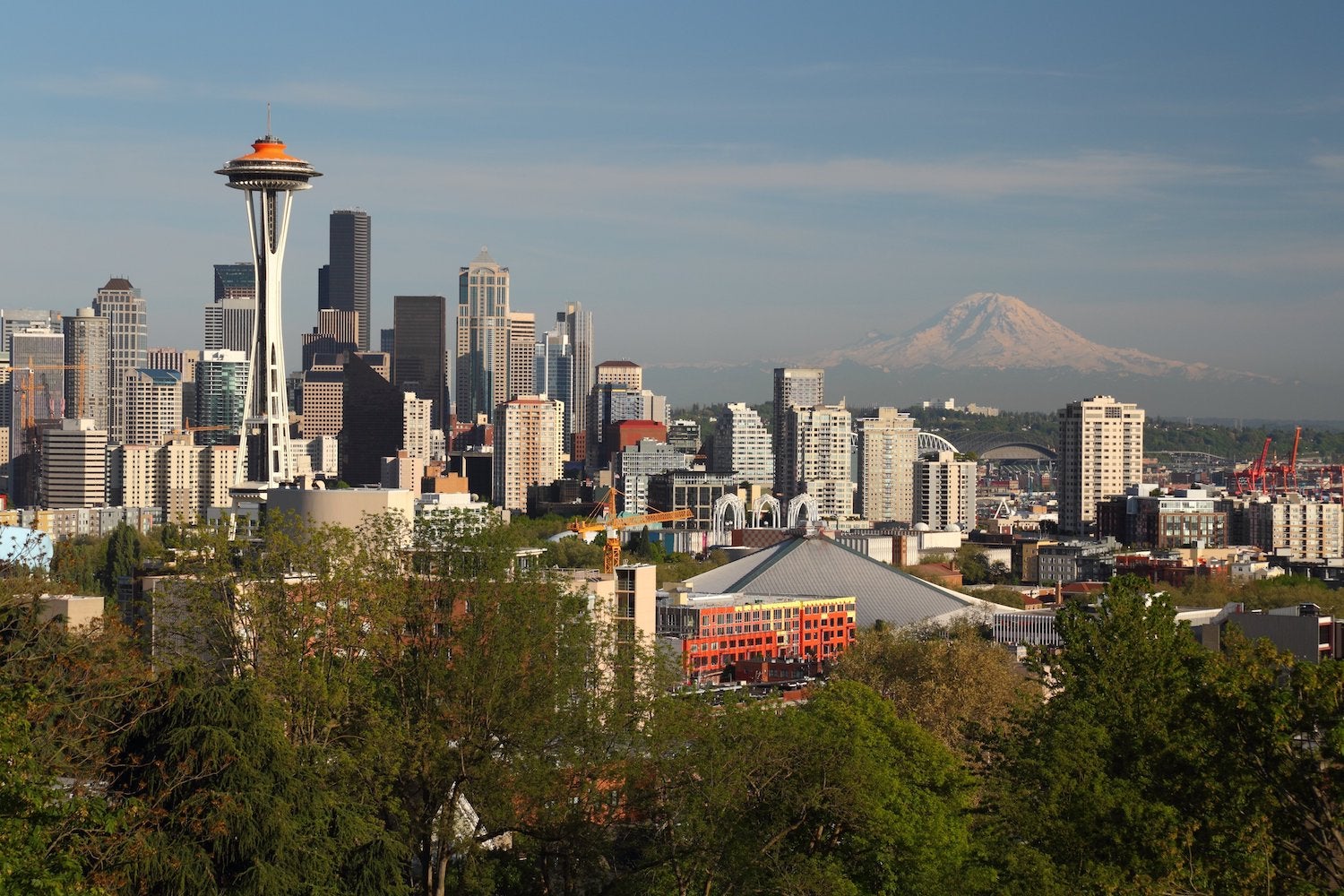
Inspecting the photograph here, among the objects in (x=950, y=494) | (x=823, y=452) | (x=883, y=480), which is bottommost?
(x=950, y=494)

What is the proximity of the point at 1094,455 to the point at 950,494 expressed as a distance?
45.7 ft

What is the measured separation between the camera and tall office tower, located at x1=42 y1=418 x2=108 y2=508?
592 feet

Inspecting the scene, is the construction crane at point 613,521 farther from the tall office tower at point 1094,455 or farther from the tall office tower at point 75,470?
the tall office tower at point 75,470

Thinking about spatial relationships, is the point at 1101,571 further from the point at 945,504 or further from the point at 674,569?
the point at 945,504

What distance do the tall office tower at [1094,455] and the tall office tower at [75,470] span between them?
83736mm

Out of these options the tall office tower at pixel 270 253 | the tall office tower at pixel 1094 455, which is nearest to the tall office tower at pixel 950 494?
the tall office tower at pixel 1094 455

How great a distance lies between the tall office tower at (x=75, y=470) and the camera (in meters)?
180

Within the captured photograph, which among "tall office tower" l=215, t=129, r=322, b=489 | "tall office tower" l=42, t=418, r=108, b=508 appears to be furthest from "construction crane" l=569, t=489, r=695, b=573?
"tall office tower" l=42, t=418, r=108, b=508

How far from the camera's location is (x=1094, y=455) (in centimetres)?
16925

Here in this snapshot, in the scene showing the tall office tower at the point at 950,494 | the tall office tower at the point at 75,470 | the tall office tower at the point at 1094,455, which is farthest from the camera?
the tall office tower at the point at 75,470

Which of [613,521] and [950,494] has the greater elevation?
[950,494]

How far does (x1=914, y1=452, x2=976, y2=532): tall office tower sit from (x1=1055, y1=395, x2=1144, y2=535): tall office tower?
898 centimetres

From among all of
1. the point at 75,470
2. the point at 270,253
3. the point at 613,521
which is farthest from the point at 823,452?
the point at 270,253

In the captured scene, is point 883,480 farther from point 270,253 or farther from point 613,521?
point 270,253
